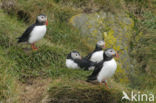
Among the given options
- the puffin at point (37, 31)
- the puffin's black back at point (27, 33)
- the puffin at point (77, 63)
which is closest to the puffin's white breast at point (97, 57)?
the puffin at point (77, 63)

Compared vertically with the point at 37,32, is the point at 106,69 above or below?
below

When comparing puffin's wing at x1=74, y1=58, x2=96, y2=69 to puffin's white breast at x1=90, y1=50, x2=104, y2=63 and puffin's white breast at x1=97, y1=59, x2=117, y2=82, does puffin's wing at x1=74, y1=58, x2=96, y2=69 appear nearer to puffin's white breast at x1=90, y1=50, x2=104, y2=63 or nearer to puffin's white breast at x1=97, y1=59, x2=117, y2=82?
puffin's white breast at x1=90, y1=50, x2=104, y2=63

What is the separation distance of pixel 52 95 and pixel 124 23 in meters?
3.88

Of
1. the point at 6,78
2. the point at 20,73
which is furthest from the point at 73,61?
the point at 6,78

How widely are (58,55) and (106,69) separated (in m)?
1.65

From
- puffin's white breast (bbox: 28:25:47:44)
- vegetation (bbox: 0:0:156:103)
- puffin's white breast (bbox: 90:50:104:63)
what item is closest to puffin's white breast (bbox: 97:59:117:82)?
vegetation (bbox: 0:0:156:103)

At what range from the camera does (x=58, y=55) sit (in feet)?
23.0

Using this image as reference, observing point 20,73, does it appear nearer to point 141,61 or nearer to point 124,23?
point 141,61

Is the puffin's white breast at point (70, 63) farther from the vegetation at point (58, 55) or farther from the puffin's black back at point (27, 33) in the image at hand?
the puffin's black back at point (27, 33)

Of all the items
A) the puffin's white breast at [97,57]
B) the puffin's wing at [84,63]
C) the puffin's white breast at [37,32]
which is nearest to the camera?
the puffin's white breast at [37,32]

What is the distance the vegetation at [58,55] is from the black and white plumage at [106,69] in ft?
0.52

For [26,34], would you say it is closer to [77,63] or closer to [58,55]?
[58,55]

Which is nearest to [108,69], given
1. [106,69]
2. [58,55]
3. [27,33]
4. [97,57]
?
[106,69]

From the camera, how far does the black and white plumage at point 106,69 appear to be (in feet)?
18.5
